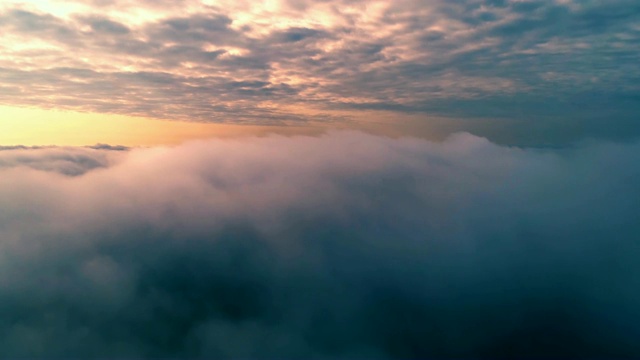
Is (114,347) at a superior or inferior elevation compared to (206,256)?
inferior

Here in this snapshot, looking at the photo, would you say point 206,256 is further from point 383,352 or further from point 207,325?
point 383,352

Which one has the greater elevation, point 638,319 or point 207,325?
point 638,319

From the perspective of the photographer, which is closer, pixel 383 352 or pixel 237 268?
pixel 383 352

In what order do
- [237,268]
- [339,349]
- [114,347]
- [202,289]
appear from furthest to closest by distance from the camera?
[237,268], [202,289], [339,349], [114,347]

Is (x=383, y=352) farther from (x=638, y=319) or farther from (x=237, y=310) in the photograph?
(x=638, y=319)

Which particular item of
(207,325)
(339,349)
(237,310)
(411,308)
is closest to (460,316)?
(411,308)

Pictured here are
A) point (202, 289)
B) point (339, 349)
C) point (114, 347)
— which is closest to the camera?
point (114, 347)

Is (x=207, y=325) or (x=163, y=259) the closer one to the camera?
(x=207, y=325)

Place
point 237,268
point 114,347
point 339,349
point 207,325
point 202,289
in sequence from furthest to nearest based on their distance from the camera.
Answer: point 237,268, point 202,289, point 207,325, point 339,349, point 114,347

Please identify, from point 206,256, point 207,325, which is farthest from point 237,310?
point 206,256

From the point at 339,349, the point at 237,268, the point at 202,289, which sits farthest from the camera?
the point at 237,268
